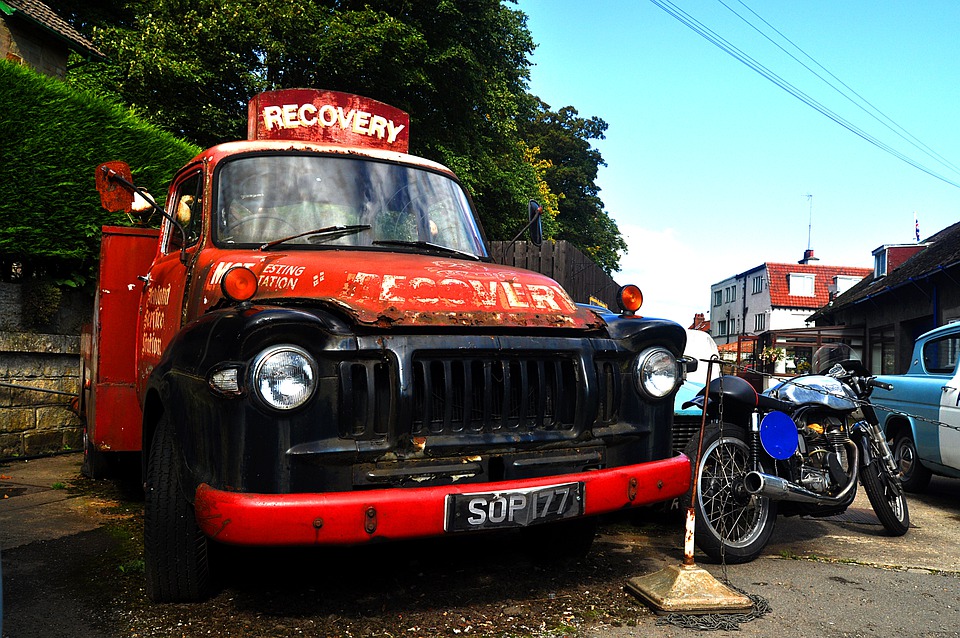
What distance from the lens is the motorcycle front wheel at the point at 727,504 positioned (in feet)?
15.7

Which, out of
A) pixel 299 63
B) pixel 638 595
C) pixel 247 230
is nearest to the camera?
→ pixel 638 595

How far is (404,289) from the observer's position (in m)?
3.56

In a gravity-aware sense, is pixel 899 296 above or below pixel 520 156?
below

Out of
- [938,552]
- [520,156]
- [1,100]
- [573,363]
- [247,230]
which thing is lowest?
[938,552]

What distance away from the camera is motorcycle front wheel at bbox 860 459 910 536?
5.73 metres

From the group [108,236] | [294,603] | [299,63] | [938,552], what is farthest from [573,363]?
[299,63]

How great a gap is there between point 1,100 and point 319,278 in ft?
20.6

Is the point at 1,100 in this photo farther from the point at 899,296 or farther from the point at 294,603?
the point at 899,296

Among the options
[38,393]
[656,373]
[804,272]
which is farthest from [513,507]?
[804,272]

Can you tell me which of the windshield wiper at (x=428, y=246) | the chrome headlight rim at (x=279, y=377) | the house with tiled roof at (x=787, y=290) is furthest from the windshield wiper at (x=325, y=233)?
the house with tiled roof at (x=787, y=290)

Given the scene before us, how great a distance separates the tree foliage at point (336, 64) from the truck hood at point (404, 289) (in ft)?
39.9

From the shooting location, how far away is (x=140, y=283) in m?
5.83

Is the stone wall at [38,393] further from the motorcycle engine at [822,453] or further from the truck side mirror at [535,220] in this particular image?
the motorcycle engine at [822,453]

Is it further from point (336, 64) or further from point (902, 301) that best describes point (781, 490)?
point (902, 301)
